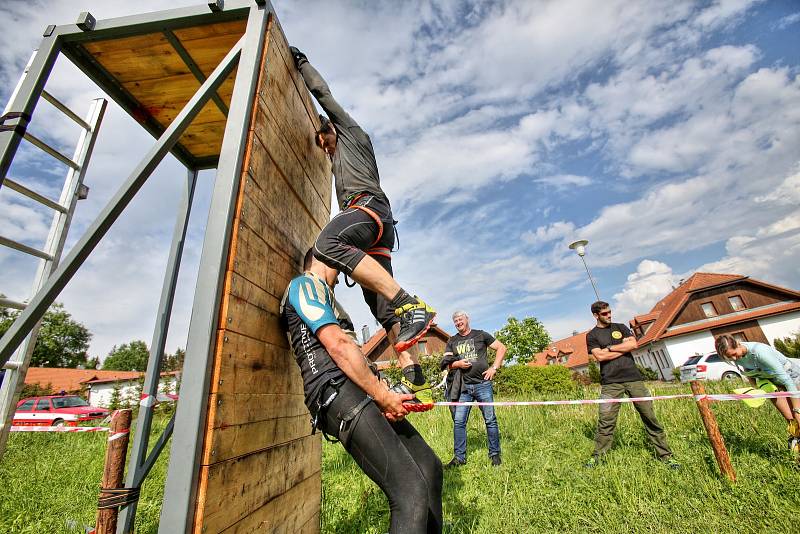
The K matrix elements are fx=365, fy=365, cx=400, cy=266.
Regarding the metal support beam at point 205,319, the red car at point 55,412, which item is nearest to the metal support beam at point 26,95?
the metal support beam at point 205,319

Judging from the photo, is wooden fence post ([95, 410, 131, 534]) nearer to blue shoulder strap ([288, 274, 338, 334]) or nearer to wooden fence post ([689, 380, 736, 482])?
blue shoulder strap ([288, 274, 338, 334])

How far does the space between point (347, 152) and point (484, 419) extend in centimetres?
482

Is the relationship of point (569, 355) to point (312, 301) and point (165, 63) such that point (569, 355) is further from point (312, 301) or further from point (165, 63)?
point (165, 63)

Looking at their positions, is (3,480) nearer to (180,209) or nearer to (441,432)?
(180,209)

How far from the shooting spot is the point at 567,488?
412 cm

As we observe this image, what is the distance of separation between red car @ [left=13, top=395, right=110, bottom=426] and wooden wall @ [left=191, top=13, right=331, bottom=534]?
21.3 meters

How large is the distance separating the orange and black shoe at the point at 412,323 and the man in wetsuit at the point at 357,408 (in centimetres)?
26

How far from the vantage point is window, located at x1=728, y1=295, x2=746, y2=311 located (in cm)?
3130

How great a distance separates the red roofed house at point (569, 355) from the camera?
55.9 metres

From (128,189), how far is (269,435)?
1.59 m

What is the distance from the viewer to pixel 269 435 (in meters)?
2.13

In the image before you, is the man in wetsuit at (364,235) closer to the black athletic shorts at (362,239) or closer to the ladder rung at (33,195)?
the black athletic shorts at (362,239)

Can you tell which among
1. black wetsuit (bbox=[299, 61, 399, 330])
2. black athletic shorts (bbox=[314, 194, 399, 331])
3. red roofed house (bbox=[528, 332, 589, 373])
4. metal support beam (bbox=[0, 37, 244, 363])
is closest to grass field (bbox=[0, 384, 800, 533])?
black athletic shorts (bbox=[314, 194, 399, 331])

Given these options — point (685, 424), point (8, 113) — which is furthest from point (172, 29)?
point (685, 424)
